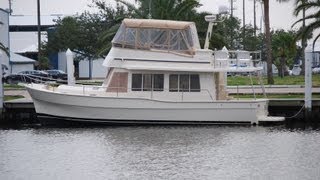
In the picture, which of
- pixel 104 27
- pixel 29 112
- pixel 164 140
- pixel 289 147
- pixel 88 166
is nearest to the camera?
pixel 88 166

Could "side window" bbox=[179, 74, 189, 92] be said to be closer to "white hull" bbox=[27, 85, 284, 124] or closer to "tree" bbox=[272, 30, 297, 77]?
"white hull" bbox=[27, 85, 284, 124]

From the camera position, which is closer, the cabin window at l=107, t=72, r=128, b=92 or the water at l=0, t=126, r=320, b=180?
the water at l=0, t=126, r=320, b=180

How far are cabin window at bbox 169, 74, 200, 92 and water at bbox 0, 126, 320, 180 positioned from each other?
1790mm

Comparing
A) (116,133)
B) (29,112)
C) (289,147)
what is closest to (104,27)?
(29,112)

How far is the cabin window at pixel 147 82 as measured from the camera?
3397cm

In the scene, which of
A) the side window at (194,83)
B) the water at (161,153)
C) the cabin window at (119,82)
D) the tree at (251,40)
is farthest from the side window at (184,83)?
the tree at (251,40)

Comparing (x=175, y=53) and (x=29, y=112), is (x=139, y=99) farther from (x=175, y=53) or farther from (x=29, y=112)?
(x=29, y=112)

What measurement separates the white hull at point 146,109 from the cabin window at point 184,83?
760 millimetres

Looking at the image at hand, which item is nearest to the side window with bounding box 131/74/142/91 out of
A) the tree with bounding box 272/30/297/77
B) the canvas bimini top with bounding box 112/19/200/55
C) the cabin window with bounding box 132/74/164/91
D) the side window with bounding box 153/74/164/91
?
the cabin window with bounding box 132/74/164/91

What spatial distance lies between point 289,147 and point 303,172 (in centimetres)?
505

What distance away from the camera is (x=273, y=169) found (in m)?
22.8

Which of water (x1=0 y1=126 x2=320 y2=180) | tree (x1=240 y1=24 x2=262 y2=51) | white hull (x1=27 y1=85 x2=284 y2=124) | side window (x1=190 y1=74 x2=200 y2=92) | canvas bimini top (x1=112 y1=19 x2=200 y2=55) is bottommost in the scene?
water (x1=0 y1=126 x2=320 y2=180)

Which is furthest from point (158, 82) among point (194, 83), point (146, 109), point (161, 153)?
point (161, 153)

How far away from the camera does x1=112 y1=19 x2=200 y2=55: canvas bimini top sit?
34125 millimetres
